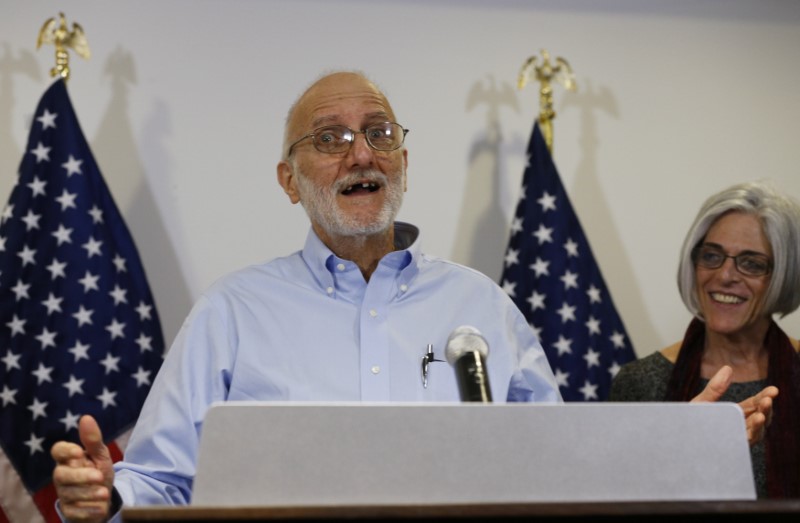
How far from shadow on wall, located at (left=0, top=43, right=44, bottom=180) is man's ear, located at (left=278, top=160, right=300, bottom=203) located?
4.93 feet

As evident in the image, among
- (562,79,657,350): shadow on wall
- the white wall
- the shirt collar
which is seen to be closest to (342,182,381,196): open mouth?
the shirt collar

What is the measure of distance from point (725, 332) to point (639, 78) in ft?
5.09

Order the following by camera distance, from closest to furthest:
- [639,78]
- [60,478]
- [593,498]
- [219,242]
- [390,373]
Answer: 1. [593,498]
2. [60,478]
3. [390,373]
4. [219,242]
5. [639,78]

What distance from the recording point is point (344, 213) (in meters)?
2.39

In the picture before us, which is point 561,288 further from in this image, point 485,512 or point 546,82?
point 485,512

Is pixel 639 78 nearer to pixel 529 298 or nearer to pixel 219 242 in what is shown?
pixel 529 298

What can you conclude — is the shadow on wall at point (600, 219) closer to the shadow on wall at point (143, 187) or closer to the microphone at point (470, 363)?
the shadow on wall at point (143, 187)

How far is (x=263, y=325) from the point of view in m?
2.26

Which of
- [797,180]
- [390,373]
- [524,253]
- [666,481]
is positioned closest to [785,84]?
[797,180]

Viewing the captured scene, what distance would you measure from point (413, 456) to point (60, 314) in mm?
2424

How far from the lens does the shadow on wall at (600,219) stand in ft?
13.7

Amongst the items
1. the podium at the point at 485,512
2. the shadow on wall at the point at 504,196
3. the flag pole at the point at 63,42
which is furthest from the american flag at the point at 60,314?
the podium at the point at 485,512

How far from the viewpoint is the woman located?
3020 millimetres

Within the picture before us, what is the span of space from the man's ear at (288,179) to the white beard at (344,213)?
0.12 m
